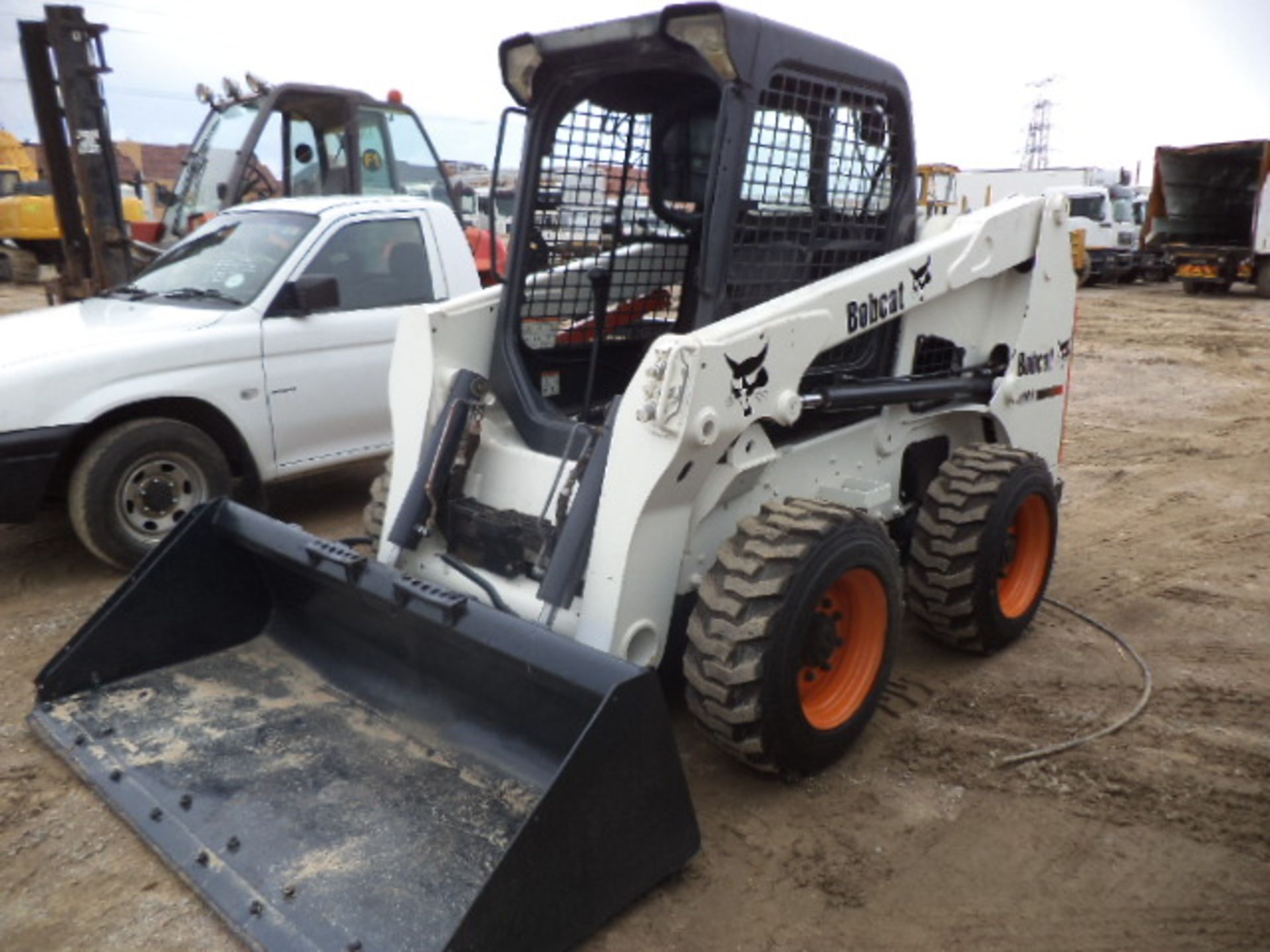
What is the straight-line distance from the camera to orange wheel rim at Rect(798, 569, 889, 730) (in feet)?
10.8

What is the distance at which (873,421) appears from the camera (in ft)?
12.8

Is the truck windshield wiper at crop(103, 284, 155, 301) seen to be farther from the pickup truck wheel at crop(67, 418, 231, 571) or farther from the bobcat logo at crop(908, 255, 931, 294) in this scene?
the bobcat logo at crop(908, 255, 931, 294)

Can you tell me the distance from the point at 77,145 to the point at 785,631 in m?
6.34

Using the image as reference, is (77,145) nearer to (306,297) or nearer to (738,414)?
(306,297)

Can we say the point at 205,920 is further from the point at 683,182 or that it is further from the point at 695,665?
the point at 683,182

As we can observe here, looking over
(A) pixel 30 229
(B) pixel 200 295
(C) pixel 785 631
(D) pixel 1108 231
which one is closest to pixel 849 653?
(C) pixel 785 631

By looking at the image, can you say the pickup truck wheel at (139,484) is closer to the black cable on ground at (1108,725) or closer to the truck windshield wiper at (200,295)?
the truck windshield wiper at (200,295)

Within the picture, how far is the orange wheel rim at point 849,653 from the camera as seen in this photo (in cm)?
329

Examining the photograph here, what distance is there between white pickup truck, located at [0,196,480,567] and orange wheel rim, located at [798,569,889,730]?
10.2 ft

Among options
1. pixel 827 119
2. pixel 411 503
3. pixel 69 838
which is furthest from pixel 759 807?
pixel 827 119

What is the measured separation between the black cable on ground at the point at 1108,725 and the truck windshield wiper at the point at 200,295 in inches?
165

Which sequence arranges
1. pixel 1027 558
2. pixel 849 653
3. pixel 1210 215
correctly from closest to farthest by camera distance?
pixel 849 653
pixel 1027 558
pixel 1210 215

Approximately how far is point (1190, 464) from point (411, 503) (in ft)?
21.2

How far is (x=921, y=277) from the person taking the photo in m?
3.71
